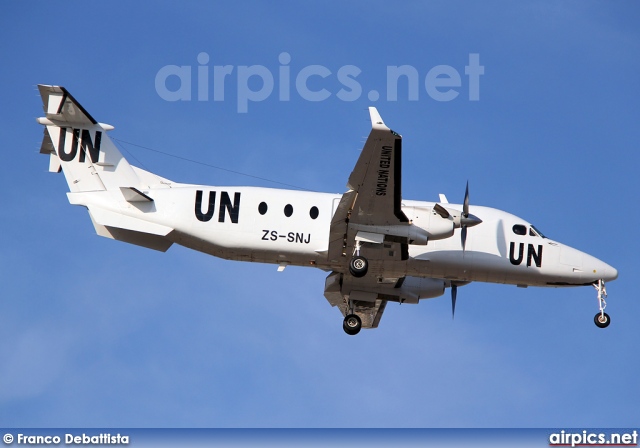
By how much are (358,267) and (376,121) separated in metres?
5.63

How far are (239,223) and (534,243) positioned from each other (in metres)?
10.2

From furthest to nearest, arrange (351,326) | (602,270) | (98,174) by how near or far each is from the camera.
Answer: (351,326) < (602,270) < (98,174)

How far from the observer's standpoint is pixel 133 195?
31922mm

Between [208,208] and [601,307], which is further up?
[208,208]

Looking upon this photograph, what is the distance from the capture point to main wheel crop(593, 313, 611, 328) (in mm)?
33312

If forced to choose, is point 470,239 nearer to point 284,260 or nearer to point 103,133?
point 284,260

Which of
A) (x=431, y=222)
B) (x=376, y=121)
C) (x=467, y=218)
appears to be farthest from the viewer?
(x=467, y=218)

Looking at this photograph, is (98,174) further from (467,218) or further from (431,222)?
(467,218)

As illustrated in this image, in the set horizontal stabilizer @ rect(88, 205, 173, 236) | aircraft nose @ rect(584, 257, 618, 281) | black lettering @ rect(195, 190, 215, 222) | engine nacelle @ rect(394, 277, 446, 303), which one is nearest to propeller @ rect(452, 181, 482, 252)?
engine nacelle @ rect(394, 277, 446, 303)

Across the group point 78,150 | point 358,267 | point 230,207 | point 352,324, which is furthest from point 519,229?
point 78,150

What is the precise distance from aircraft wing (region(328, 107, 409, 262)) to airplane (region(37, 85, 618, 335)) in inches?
2.2

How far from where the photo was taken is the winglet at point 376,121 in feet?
88.9

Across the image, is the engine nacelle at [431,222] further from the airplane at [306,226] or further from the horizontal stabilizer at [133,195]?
the horizontal stabilizer at [133,195]

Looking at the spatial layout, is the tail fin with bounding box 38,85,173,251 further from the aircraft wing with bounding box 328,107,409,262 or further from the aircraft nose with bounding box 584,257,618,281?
the aircraft nose with bounding box 584,257,618,281
